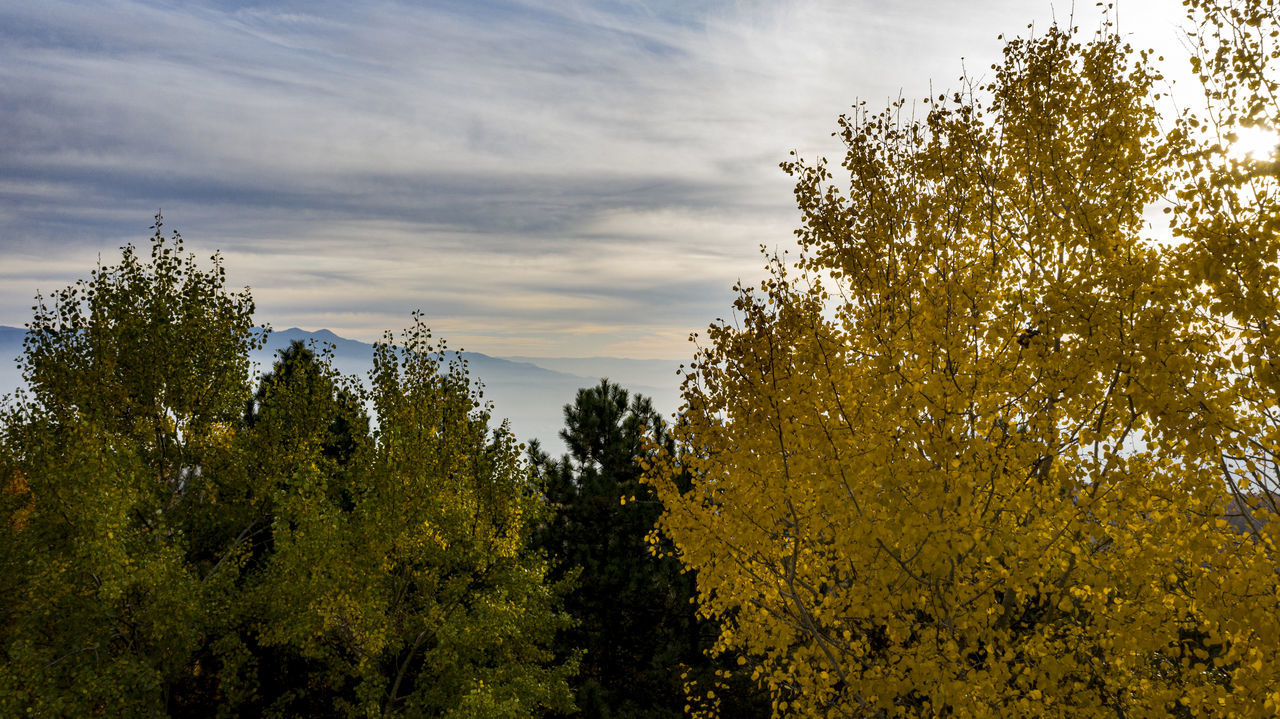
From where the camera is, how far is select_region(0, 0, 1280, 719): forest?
18.1 ft

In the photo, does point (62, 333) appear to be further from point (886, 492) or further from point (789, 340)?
point (886, 492)

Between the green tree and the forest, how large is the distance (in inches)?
9.2

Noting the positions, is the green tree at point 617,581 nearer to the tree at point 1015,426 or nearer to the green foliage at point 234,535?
the green foliage at point 234,535

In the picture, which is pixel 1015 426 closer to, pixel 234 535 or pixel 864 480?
pixel 864 480

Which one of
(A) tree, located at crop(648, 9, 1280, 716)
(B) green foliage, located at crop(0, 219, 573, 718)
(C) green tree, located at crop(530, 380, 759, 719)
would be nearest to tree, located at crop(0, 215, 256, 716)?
(B) green foliage, located at crop(0, 219, 573, 718)

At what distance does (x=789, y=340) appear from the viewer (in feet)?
28.0

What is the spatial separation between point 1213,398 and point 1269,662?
6.96 ft

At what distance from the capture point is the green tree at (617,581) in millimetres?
18391

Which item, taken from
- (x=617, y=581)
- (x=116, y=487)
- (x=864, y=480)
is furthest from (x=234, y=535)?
→ (x=864, y=480)

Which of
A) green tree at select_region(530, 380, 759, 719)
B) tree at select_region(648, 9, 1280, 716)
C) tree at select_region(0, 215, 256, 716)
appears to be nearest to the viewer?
tree at select_region(648, 9, 1280, 716)

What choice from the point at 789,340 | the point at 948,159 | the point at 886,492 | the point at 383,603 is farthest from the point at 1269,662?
the point at 383,603

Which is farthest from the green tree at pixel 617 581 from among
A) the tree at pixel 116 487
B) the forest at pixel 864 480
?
the tree at pixel 116 487

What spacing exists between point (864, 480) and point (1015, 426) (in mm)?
1612

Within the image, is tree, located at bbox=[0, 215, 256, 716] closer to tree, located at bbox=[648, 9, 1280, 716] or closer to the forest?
the forest
